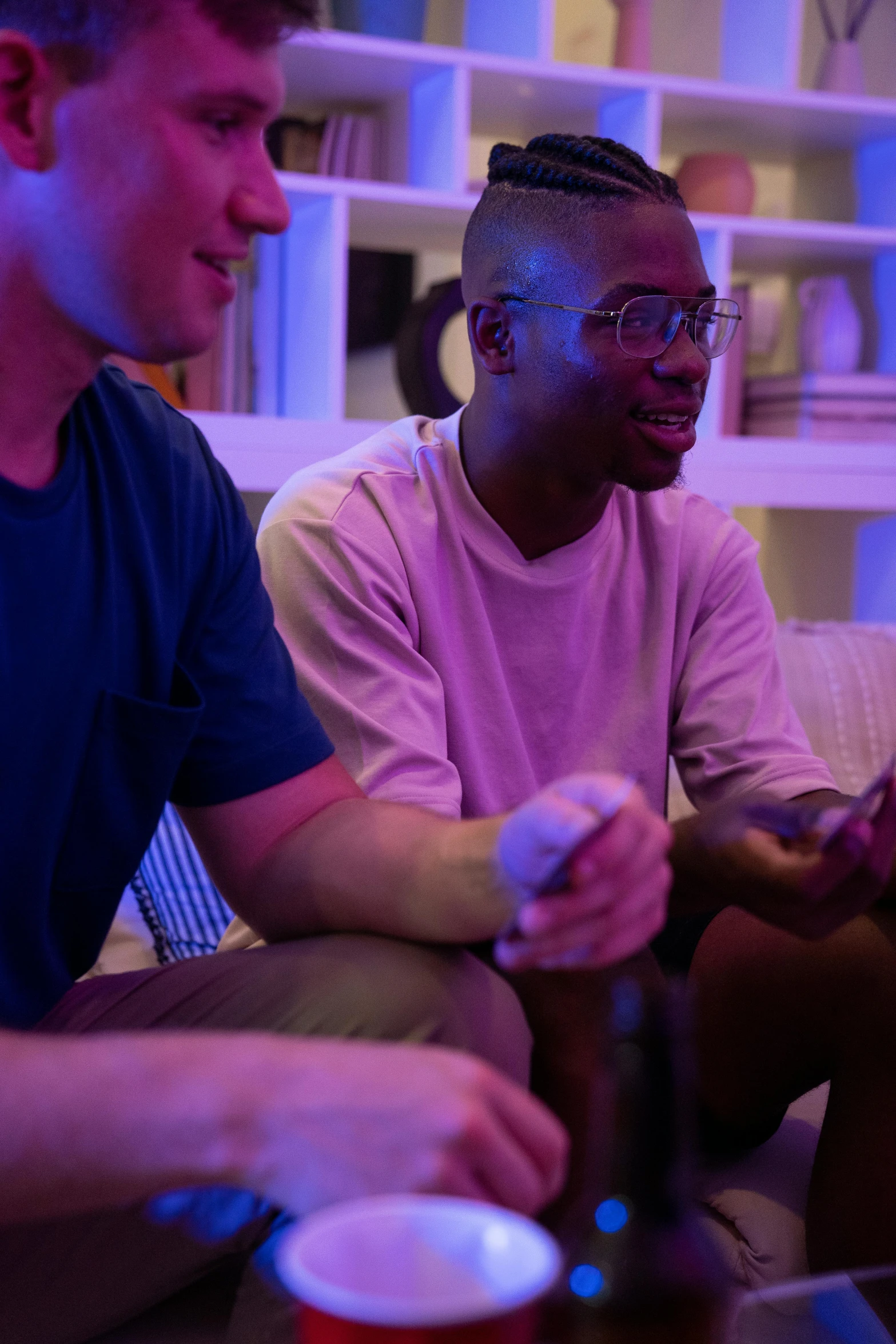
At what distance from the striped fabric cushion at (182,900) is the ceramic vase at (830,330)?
1.67 meters

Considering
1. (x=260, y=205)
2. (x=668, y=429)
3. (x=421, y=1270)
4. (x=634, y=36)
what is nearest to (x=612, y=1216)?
(x=421, y=1270)

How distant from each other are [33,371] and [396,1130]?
60 centimetres

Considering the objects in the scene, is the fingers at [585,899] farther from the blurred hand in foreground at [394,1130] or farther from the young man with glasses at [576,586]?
the young man with glasses at [576,586]

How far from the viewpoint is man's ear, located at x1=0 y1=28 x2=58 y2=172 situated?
2.85 feet

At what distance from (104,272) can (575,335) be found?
73 cm

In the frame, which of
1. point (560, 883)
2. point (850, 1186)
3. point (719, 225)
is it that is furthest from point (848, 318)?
point (560, 883)

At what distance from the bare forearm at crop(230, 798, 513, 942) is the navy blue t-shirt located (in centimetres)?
8

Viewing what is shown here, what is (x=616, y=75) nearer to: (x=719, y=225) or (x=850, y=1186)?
(x=719, y=225)

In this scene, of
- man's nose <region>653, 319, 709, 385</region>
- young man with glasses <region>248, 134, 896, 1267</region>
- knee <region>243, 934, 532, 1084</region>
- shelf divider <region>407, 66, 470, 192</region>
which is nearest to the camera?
knee <region>243, 934, 532, 1084</region>

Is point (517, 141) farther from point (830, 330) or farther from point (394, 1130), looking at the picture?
point (394, 1130)

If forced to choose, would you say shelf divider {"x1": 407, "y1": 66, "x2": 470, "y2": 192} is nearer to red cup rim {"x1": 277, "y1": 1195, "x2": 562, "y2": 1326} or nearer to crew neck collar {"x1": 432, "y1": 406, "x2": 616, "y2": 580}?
crew neck collar {"x1": 432, "y1": 406, "x2": 616, "y2": 580}

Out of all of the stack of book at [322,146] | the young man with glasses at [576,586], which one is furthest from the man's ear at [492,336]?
the stack of book at [322,146]

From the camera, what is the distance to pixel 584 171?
1.53 metres

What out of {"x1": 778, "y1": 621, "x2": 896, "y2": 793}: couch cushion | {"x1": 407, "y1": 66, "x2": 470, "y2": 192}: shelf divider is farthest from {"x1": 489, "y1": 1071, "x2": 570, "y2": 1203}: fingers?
{"x1": 407, "y1": 66, "x2": 470, "y2": 192}: shelf divider
